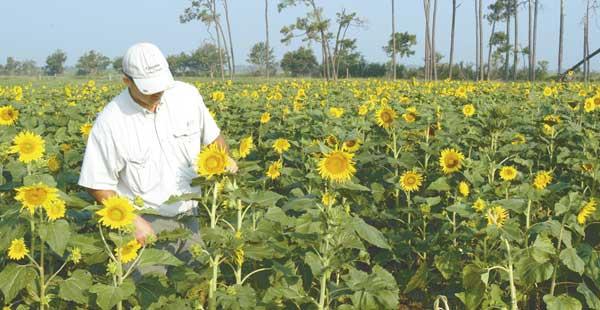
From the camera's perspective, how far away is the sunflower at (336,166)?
2498 millimetres

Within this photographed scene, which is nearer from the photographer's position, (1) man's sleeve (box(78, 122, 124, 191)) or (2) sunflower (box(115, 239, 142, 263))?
(2) sunflower (box(115, 239, 142, 263))

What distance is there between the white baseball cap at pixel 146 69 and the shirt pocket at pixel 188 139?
0.41 metres

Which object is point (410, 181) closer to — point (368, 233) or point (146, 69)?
point (368, 233)

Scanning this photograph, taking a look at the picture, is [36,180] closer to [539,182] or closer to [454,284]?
[454,284]

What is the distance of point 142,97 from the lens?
290 centimetres

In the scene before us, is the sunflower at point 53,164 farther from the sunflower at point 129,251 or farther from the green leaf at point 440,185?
the green leaf at point 440,185

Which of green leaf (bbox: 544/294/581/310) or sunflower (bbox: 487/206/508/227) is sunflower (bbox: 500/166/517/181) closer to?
sunflower (bbox: 487/206/508/227)

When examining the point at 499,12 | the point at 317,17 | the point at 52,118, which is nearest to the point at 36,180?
the point at 52,118

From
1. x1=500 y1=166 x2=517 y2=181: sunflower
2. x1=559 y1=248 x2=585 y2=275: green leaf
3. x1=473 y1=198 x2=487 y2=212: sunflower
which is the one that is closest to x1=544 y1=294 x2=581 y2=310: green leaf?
x1=559 y1=248 x2=585 y2=275: green leaf

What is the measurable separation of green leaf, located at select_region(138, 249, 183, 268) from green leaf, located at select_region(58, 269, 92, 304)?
0.31 metres

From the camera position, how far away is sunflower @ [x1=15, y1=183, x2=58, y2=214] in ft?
7.84

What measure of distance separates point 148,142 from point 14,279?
0.88 meters

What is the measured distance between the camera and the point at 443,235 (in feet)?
11.8

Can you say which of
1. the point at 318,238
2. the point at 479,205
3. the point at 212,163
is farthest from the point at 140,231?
the point at 479,205
